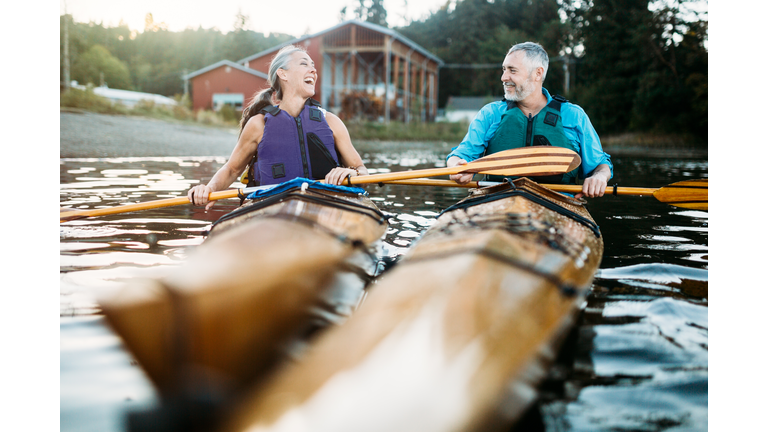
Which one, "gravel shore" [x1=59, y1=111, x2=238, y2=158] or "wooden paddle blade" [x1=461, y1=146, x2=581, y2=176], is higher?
"gravel shore" [x1=59, y1=111, x2=238, y2=158]

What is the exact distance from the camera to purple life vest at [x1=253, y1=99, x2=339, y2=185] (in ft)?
10.2

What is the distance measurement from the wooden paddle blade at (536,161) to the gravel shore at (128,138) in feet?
26.0

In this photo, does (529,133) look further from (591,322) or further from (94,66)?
(94,66)

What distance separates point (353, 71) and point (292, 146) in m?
17.9

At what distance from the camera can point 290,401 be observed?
104cm

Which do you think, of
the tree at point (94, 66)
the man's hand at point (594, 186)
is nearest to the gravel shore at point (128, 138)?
the tree at point (94, 66)

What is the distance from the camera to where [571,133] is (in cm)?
314

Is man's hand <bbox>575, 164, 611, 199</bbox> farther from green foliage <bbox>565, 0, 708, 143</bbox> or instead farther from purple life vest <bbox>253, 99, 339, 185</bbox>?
green foliage <bbox>565, 0, 708, 143</bbox>

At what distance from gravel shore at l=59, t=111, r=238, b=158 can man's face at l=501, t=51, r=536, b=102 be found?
7.85 m

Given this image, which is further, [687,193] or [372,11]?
[372,11]

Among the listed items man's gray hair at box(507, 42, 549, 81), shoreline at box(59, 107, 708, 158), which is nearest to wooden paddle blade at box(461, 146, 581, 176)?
man's gray hair at box(507, 42, 549, 81)

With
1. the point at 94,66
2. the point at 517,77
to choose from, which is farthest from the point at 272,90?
the point at 94,66

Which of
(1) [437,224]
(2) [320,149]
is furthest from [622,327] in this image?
(2) [320,149]

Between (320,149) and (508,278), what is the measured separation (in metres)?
1.95
